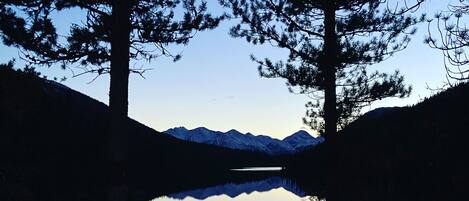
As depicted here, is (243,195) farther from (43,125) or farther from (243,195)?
(43,125)

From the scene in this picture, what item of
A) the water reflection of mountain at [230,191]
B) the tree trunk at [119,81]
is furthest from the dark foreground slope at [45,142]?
the water reflection of mountain at [230,191]

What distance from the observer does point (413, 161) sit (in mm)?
11859

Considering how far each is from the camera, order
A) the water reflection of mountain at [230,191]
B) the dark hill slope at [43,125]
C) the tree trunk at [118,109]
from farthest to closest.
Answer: the water reflection of mountain at [230,191], the dark hill slope at [43,125], the tree trunk at [118,109]

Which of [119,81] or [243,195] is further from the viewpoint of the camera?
[243,195]

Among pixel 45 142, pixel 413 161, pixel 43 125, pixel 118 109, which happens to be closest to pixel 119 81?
pixel 118 109

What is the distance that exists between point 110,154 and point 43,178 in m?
19.0

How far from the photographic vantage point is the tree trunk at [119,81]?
1070 cm

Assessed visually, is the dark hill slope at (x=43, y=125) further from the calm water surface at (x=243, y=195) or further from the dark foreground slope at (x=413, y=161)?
the calm water surface at (x=243, y=195)

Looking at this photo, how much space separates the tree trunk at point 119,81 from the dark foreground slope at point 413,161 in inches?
227

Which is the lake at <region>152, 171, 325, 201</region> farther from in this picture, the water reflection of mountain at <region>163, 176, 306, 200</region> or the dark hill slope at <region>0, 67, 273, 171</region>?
the dark hill slope at <region>0, 67, 273, 171</region>

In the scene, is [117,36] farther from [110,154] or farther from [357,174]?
[357,174]

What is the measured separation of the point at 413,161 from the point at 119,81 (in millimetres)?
6955

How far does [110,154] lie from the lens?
10.8 metres

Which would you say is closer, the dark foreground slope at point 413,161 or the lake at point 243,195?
the dark foreground slope at point 413,161
